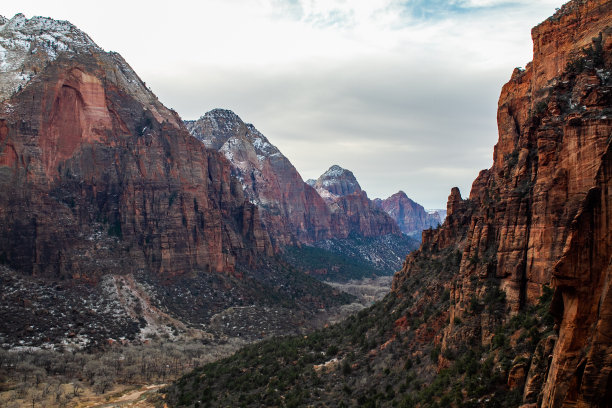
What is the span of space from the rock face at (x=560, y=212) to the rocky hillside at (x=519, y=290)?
49 mm

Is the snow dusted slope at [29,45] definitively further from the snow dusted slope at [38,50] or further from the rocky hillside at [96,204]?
the rocky hillside at [96,204]

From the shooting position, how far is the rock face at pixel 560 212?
1305 centimetres

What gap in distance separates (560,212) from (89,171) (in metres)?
92.5

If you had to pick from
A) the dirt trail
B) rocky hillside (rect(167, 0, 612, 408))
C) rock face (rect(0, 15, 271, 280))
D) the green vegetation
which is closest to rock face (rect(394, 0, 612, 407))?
rocky hillside (rect(167, 0, 612, 408))

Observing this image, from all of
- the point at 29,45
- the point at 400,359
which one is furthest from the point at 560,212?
the point at 29,45

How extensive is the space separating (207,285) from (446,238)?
64745 mm

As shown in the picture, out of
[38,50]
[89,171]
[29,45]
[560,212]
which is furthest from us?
[89,171]

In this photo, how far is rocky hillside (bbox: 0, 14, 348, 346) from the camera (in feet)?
268

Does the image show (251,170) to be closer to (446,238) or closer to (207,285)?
(207,285)

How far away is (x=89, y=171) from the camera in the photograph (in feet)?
319

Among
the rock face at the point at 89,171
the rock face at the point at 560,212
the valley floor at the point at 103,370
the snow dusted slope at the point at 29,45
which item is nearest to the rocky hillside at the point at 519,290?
the rock face at the point at 560,212

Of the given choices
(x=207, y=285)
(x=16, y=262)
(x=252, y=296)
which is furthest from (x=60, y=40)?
(x=252, y=296)

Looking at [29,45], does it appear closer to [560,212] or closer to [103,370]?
[103,370]

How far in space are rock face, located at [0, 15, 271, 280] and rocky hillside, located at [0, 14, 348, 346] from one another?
0.72ft
